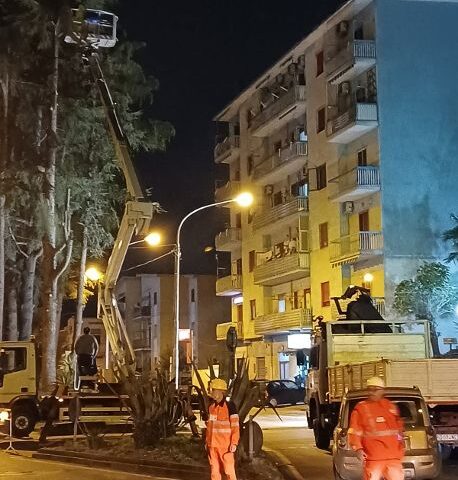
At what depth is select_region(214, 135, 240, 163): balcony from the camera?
60.6 m

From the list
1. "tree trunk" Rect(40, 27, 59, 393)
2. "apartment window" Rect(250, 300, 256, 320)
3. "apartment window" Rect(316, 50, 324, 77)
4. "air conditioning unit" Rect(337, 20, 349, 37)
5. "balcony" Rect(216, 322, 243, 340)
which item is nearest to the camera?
"tree trunk" Rect(40, 27, 59, 393)

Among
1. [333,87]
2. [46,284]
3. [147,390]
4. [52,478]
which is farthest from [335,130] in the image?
[52,478]

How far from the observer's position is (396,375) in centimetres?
1716

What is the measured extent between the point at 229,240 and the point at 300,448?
40.1 meters

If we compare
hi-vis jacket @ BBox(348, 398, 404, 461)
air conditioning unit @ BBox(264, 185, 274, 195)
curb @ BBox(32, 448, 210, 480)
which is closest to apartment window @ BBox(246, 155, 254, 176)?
air conditioning unit @ BBox(264, 185, 274, 195)

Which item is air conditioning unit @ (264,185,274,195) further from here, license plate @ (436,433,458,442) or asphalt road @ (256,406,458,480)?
license plate @ (436,433,458,442)

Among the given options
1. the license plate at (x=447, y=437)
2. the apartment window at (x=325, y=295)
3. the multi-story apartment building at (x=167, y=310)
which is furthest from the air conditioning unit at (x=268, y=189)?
the license plate at (x=447, y=437)

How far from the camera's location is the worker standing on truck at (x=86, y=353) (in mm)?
26594

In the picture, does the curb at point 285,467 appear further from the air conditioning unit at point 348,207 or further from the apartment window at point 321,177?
the apartment window at point 321,177

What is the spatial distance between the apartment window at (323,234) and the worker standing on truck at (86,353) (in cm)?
2304

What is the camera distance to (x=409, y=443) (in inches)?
531

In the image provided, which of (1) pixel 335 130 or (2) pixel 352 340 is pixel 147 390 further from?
(1) pixel 335 130

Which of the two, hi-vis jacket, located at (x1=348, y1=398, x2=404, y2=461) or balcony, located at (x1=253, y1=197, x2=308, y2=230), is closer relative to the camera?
hi-vis jacket, located at (x1=348, y1=398, x2=404, y2=461)

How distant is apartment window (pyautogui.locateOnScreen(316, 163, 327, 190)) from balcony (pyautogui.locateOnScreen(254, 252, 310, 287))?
12.5ft
